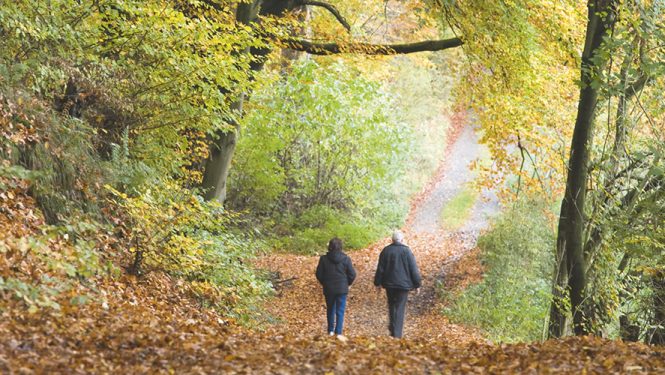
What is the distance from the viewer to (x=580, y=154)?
11.3 m

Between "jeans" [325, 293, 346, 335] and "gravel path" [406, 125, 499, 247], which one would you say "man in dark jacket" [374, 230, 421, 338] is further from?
"gravel path" [406, 125, 499, 247]

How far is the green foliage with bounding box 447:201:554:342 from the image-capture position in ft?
50.9

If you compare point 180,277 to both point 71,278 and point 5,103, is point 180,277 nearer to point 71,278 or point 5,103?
point 71,278

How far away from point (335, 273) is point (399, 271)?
92 cm

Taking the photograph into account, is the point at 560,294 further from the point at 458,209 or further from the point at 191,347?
the point at 458,209

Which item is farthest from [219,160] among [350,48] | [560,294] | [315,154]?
[315,154]

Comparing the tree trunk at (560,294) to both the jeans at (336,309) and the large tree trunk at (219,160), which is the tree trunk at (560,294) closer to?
the jeans at (336,309)

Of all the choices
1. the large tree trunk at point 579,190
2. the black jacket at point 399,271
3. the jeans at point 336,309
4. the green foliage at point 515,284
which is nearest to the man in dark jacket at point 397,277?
the black jacket at point 399,271

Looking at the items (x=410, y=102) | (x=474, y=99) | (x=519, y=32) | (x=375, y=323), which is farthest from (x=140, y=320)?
(x=410, y=102)

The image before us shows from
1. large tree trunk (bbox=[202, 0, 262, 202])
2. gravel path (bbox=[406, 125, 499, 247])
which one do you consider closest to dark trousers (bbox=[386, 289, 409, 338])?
large tree trunk (bbox=[202, 0, 262, 202])

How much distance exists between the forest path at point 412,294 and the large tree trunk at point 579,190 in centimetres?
259

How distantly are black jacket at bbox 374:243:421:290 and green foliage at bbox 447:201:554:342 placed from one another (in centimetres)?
321

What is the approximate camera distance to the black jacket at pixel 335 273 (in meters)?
11.8

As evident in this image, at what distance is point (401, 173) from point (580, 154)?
16.5m
